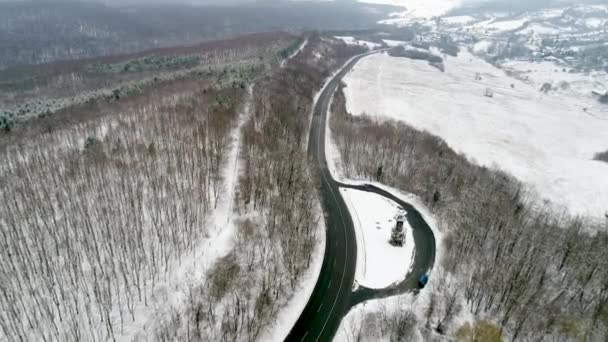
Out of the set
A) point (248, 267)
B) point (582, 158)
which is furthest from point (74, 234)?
point (582, 158)

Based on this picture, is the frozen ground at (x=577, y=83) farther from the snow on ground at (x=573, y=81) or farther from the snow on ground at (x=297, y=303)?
the snow on ground at (x=297, y=303)

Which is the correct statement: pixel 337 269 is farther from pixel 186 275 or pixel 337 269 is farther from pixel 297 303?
pixel 186 275

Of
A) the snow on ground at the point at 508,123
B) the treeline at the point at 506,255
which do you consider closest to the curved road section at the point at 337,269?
the treeline at the point at 506,255

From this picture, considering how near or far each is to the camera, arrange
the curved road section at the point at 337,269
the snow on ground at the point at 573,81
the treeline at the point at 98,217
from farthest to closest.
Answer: the snow on ground at the point at 573,81 → the curved road section at the point at 337,269 → the treeline at the point at 98,217

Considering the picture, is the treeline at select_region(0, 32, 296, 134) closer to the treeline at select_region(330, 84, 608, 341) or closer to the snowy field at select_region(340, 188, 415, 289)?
the snowy field at select_region(340, 188, 415, 289)

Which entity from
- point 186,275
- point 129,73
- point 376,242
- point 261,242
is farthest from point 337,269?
point 129,73
